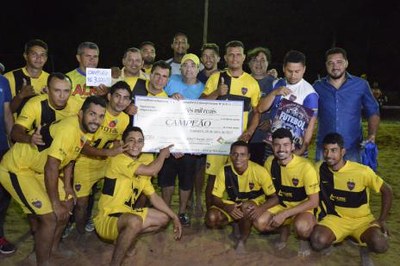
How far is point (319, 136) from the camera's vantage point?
6555 mm

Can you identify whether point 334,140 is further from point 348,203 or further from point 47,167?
point 47,167

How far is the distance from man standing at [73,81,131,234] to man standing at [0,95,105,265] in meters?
0.67

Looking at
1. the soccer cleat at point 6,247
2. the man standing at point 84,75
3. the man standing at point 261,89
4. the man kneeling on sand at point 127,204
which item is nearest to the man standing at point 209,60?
the man standing at point 261,89

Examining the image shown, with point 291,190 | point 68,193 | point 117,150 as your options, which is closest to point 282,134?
point 291,190

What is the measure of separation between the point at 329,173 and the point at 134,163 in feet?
7.99

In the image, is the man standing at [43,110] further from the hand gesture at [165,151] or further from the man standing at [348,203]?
the man standing at [348,203]

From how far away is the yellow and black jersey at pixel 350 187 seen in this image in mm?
5750

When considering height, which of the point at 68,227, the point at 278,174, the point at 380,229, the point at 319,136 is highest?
the point at 319,136

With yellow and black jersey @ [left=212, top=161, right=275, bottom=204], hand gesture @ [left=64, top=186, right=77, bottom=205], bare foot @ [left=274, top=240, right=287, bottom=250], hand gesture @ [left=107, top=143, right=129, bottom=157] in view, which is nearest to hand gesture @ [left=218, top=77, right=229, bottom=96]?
yellow and black jersey @ [left=212, top=161, right=275, bottom=204]

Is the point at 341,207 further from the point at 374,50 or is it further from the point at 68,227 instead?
the point at 374,50

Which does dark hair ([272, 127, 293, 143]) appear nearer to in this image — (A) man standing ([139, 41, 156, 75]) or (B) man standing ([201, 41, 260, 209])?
(B) man standing ([201, 41, 260, 209])

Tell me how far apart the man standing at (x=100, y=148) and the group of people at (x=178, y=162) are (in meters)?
0.01

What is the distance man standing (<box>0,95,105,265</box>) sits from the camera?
5.05m

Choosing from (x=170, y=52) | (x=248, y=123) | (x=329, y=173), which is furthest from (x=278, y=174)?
(x=170, y=52)
